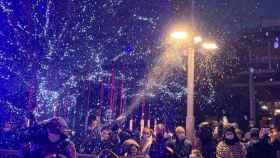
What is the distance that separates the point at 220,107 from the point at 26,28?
44.5ft

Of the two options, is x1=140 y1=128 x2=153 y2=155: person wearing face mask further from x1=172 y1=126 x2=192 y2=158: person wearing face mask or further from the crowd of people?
x1=172 y1=126 x2=192 y2=158: person wearing face mask

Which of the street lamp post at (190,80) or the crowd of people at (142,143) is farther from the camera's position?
the street lamp post at (190,80)

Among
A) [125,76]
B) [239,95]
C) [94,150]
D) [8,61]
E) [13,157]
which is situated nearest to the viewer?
[13,157]

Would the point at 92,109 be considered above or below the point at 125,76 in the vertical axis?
below

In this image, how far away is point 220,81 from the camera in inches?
948

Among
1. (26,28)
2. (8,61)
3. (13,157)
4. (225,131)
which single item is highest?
(26,28)

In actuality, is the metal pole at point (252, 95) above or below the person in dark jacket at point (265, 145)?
above

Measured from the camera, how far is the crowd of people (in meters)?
5.80

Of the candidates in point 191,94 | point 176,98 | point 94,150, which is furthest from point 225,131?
point 176,98

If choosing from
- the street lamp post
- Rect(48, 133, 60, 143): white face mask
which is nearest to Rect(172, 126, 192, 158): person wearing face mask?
the street lamp post

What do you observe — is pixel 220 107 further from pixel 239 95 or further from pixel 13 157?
pixel 13 157

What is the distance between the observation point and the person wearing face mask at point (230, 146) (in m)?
8.15

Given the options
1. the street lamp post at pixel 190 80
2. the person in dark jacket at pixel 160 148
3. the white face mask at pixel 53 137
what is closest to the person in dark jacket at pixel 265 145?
the street lamp post at pixel 190 80

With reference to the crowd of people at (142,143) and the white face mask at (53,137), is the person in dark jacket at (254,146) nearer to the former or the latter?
the crowd of people at (142,143)
